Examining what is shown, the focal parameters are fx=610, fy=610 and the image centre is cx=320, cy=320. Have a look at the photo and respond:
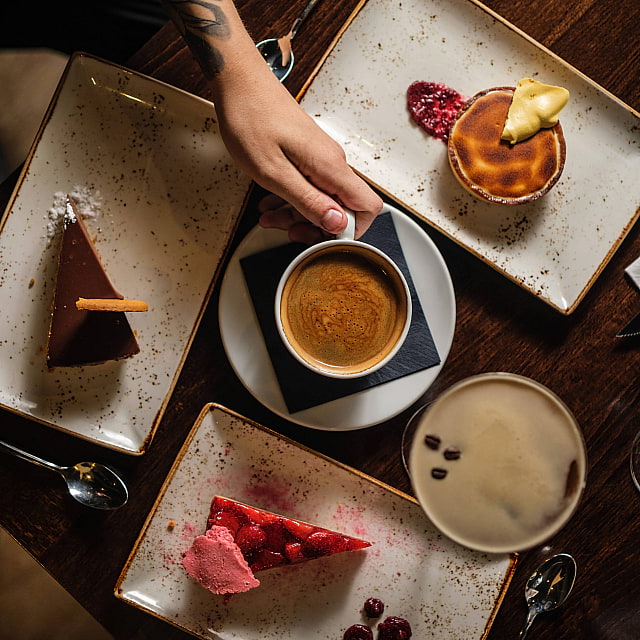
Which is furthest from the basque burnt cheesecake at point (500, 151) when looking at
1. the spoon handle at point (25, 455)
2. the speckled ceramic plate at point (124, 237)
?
the spoon handle at point (25, 455)

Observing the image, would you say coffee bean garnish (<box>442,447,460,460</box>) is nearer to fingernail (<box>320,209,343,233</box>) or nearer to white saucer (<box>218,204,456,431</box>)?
white saucer (<box>218,204,456,431</box>)

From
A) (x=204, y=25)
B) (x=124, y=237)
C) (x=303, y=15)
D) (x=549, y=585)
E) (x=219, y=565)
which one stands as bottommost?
(x=219, y=565)

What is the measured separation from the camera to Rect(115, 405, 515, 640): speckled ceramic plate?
5.60ft

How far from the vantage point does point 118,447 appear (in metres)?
1.68

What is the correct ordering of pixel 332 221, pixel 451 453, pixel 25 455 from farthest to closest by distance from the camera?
pixel 25 455 → pixel 332 221 → pixel 451 453

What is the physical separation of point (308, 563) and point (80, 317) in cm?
95

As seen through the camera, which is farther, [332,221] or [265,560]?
[265,560]

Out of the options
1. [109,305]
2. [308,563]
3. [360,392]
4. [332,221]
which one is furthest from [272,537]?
[332,221]

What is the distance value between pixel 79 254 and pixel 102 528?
0.80m

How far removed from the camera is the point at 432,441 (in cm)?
131

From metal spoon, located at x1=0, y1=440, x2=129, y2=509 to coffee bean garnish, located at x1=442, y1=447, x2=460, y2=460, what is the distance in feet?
3.21

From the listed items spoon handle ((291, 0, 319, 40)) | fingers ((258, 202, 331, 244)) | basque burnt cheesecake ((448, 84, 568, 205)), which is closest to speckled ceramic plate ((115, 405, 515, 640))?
fingers ((258, 202, 331, 244))

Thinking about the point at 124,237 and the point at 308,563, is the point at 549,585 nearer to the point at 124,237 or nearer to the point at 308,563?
the point at 308,563

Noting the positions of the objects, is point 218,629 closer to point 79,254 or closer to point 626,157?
point 79,254
